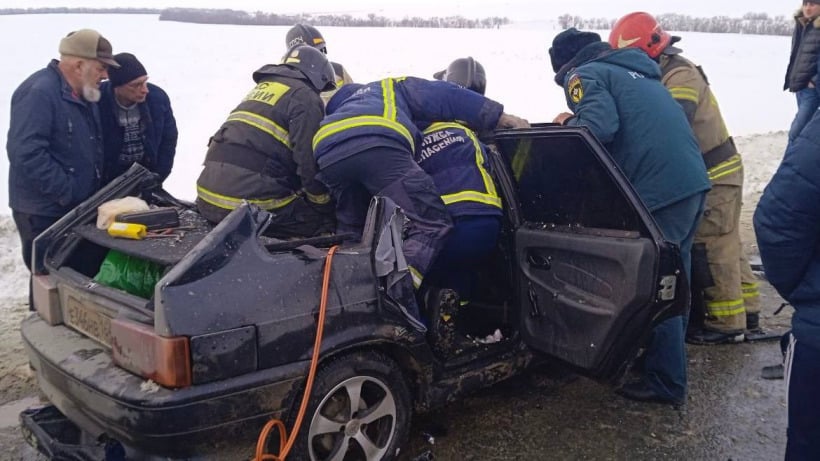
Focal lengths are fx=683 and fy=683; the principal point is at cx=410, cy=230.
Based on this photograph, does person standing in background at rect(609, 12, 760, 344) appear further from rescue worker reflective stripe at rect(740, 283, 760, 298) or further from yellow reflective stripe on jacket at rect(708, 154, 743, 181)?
rescue worker reflective stripe at rect(740, 283, 760, 298)

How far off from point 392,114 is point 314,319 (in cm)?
113

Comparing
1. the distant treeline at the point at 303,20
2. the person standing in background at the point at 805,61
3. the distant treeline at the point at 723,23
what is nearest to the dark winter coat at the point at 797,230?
the person standing in background at the point at 805,61

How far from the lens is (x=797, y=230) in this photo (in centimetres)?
218

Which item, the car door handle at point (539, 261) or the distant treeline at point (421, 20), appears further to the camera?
the distant treeline at point (421, 20)

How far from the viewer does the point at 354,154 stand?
3176 mm

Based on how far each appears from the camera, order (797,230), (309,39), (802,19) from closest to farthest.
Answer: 1. (797,230)
2. (309,39)
3. (802,19)

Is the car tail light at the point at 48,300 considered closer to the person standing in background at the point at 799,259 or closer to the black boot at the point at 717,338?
the person standing in background at the point at 799,259

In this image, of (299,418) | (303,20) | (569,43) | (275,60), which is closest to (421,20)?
(303,20)

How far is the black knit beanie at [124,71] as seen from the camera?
15.0 feet

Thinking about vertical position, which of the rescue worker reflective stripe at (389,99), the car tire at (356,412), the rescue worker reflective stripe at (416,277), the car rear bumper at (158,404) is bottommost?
the car tire at (356,412)

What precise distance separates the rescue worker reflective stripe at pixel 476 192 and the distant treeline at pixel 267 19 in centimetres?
3498

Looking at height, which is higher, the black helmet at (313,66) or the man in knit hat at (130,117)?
the black helmet at (313,66)

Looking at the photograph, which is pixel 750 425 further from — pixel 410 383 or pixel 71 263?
pixel 71 263

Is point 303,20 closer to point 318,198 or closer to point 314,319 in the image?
point 318,198
